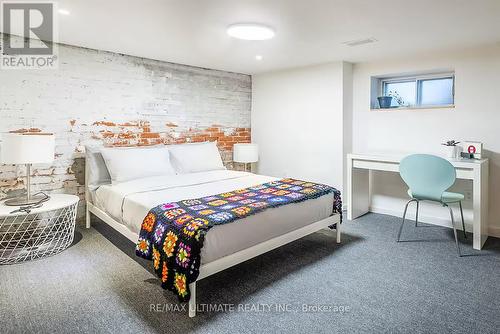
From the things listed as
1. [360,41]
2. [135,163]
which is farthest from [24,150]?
[360,41]

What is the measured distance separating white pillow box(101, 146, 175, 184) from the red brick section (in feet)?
1.17

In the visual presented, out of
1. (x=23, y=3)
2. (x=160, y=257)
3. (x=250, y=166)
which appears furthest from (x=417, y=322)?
(x=250, y=166)

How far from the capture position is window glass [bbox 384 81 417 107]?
405cm

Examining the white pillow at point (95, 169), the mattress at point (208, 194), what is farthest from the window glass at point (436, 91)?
the white pillow at point (95, 169)

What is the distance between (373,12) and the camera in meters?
2.40

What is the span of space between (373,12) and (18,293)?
3276 mm

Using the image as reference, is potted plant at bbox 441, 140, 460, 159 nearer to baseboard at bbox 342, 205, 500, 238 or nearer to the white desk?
the white desk

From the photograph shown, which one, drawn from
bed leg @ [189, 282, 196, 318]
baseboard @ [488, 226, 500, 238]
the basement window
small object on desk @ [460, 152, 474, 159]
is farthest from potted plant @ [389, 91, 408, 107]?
bed leg @ [189, 282, 196, 318]

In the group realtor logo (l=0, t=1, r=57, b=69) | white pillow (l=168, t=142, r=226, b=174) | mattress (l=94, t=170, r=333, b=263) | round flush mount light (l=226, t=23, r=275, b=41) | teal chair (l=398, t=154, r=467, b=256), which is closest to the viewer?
mattress (l=94, t=170, r=333, b=263)

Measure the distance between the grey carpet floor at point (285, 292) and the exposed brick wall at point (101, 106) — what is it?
104 cm

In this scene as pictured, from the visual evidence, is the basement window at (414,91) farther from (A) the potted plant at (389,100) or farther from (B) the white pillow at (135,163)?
(B) the white pillow at (135,163)

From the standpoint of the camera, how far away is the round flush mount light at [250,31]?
267cm

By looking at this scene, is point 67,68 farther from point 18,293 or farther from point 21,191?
point 18,293

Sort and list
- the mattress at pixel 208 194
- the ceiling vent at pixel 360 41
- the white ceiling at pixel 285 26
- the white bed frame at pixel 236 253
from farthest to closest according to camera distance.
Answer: the ceiling vent at pixel 360 41 < the white ceiling at pixel 285 26 < the mattress at pixel 208 194 < the white bed frame at pixel 236 253
